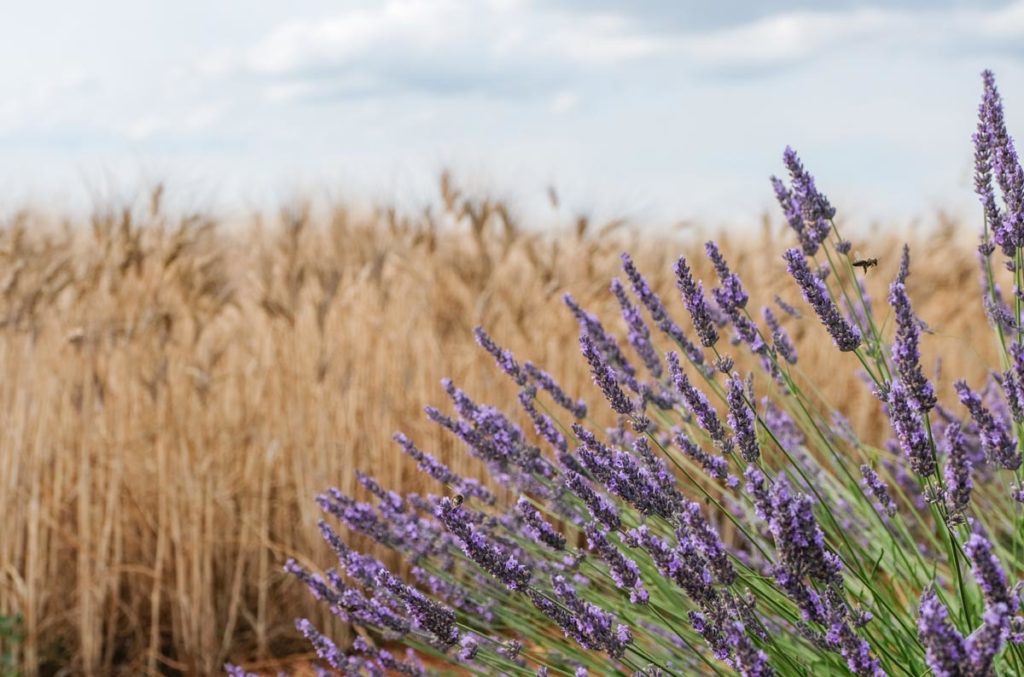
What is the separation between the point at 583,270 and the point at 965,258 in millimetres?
4373

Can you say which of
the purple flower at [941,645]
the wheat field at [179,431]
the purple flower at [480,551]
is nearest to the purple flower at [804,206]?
the purple flower at [480,551]

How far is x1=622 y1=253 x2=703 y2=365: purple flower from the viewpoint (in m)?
2.00

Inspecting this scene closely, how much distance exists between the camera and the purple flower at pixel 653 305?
2.00 metres

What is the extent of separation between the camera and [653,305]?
6.79ft

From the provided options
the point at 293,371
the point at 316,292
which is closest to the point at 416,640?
the point at 293,371

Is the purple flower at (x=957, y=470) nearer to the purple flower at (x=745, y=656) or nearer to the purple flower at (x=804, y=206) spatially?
the purple flower at (x=745, y=656)

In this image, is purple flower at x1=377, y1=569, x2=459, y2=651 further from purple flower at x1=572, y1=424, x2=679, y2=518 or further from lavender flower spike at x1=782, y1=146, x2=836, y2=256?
lavender flower spike at x1=782, y1=146, x2=836, y2=256

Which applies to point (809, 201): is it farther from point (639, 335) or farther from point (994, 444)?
point (639, 335)

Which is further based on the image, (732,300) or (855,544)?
(855,544)

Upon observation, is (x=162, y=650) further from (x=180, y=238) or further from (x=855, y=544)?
(x=855, y=544)

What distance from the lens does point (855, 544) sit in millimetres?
2484

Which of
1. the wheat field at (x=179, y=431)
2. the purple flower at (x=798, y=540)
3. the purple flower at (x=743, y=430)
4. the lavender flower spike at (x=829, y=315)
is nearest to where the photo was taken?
the purple flower at (x=798, y=540)

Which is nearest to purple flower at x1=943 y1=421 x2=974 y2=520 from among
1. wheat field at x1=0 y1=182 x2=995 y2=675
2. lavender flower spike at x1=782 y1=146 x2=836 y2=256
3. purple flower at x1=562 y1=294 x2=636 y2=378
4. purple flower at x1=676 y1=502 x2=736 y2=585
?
purple flower at x1=676 y1=502 x2=736 y2=585

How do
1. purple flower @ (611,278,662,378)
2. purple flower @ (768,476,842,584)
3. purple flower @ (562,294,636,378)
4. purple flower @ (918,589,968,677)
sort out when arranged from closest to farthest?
purple flower @ (918,589,968,677)
purple flower @ (768,476,842,584)
purple flower @ (611,278,662,378)
purple flower @ (562,294,636,378)
